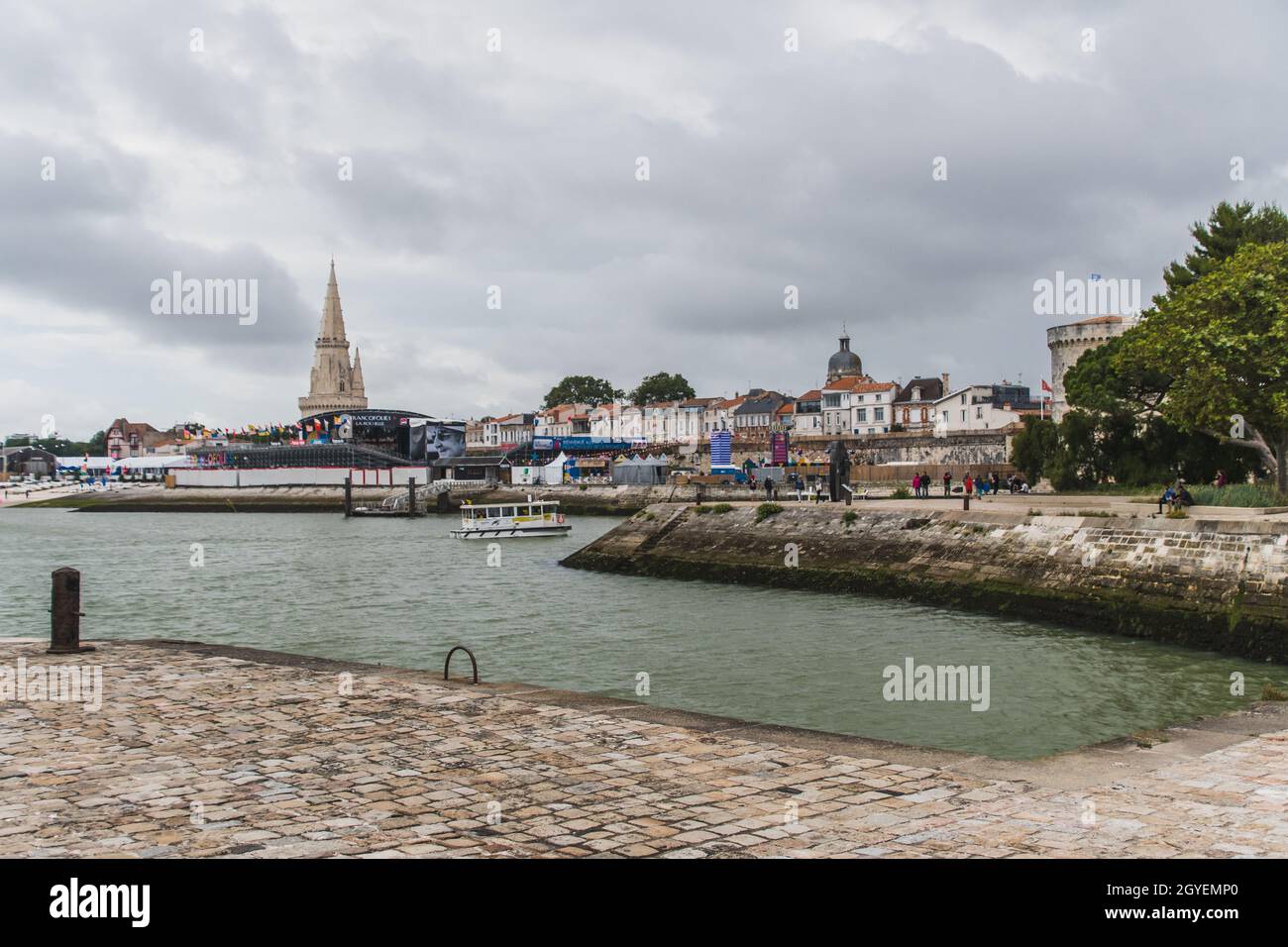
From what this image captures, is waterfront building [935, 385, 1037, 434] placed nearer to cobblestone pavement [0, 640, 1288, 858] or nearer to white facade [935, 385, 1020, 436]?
white facade [935, 385, 1020, 436]

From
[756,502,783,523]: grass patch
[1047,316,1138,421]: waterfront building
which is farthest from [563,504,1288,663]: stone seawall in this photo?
[1047,316,1138,421]: waterfront building

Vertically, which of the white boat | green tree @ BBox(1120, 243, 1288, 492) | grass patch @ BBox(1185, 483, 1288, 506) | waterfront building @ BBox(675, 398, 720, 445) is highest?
waterfront building @ BBox(675, 398, 720, 445)

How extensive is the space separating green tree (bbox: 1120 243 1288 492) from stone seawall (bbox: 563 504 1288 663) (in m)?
10.2

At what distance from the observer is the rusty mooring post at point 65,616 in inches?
667

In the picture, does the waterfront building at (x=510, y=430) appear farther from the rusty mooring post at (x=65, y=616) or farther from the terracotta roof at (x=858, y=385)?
the rusty mooring post at (x=65, y=616)

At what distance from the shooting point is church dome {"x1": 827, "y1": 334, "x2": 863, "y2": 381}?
147m

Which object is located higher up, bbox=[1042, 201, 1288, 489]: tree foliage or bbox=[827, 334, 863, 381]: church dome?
bbox=[827, 334, 863, 381]: church dome

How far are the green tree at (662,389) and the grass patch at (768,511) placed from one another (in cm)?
13745

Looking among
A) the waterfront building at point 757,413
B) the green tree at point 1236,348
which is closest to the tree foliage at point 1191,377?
the green tree at point 1236,348

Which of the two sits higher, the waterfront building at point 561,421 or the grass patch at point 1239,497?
the waterfront building at point 561,421

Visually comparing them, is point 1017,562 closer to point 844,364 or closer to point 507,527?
point 507,527

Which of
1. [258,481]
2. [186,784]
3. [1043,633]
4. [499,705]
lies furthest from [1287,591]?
[258,481]

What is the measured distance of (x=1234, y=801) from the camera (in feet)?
28.8

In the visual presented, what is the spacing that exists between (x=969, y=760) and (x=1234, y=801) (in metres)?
2.35
